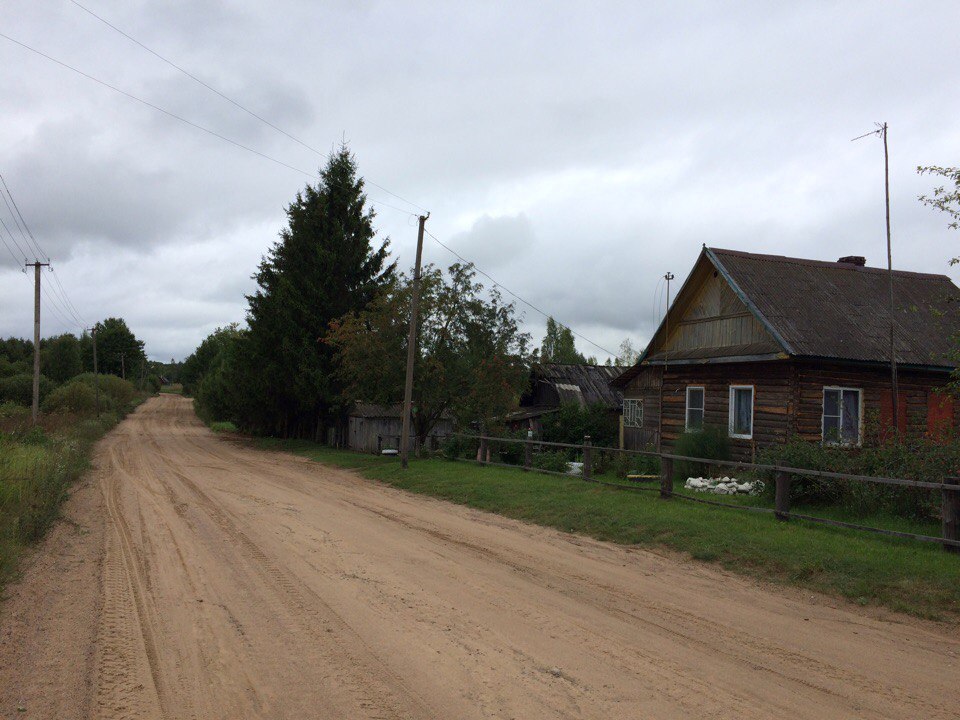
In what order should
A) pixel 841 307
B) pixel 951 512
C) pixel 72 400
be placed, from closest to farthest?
pixel 951 512 → pixel 841 307 → pixel 72 400

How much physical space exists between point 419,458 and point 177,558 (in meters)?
14.7

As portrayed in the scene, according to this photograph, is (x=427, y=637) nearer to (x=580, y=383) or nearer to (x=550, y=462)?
(x=550, y=462)

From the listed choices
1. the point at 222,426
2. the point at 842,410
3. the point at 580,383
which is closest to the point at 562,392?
the point at 580,383

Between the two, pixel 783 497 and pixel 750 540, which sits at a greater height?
pixel 783 497

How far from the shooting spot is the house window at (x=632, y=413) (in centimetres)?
2545

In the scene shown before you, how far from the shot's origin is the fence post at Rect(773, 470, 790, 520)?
10.7 metres

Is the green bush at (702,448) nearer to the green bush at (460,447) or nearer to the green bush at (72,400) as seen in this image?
the green bush at (460,447)

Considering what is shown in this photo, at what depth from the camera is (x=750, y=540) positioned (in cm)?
957

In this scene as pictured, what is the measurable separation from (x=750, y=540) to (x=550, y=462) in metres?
9.17

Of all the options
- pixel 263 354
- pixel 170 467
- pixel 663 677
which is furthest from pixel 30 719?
pixel 263 354

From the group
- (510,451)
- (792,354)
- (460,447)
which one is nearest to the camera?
(792,354)

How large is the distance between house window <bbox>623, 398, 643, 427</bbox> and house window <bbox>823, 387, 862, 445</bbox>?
7531 mm

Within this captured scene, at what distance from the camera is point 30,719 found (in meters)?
4.42

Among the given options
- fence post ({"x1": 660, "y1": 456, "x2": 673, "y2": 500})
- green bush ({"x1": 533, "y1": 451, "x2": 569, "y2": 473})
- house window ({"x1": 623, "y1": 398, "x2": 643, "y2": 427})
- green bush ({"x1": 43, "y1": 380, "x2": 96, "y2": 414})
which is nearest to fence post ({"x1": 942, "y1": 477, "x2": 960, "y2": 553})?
fence post ({"x1": 660, "y1": 456, "x2": 673, "y2": 500})
